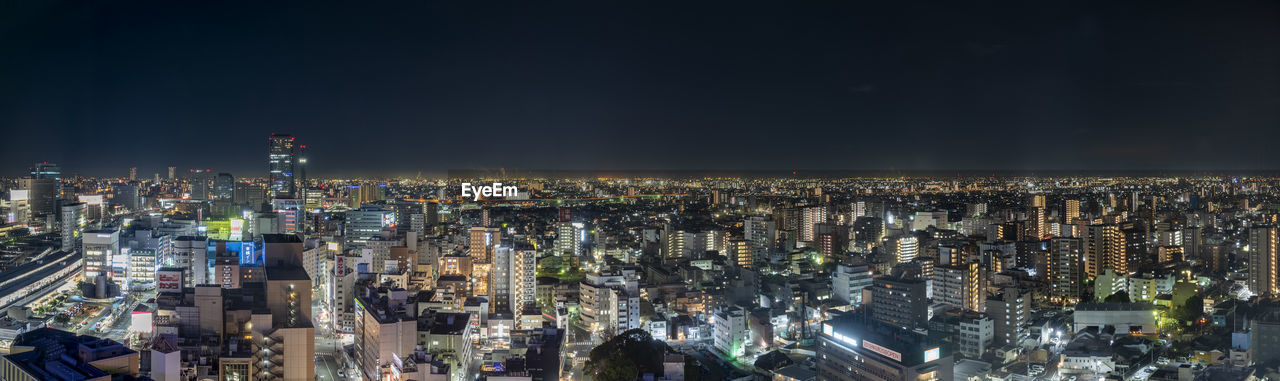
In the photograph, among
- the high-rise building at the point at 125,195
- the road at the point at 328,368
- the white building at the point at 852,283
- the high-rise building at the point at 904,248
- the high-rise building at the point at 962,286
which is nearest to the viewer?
the road at the point at 328,368

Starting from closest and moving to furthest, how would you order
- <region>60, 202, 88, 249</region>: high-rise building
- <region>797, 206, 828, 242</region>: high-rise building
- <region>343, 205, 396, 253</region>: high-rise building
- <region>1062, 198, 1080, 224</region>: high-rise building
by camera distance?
<region>60, 202, 88, 249</region>: high-rise building, <region>343, 205, 396, 253</region>: high-rise building, <region>1062, 198, 1080, 224</region>: high-rise building, <region>797, 206, 828, 242</region>: high-rise building

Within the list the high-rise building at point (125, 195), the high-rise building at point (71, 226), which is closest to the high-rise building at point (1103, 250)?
the high-rise building at point (71, 226)

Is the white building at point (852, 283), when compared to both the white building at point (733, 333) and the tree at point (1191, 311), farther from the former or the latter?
the tree at point (1191, 311)

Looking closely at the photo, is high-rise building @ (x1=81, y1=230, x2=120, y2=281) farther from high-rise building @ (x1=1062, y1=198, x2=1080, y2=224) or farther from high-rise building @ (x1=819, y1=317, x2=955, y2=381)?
high-rise building @ (x1=1062, y1=198, x2=1080, y2=224)

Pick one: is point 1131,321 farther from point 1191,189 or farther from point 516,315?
point 516,315

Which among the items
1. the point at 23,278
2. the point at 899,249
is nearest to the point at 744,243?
the point at 899,249

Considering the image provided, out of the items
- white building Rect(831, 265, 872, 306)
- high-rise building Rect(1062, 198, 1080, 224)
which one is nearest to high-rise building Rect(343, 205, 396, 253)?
white building Rect(831, 265, 872, 306)

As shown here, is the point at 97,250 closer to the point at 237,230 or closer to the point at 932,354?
the point at 237,230
